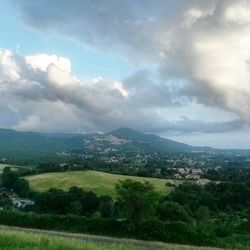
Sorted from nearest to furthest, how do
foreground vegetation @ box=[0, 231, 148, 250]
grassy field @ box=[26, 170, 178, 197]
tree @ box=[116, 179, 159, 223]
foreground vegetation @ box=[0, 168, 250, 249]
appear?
1. foreground vegetation @ box=[0, 231, 148, 250]
2. foreground vegetation @ box=[0, 168, 250, 249]
3. tree @ box=[116, 179, 159, 223]
4. grassy field @ box=[26, 170, 178, 197]

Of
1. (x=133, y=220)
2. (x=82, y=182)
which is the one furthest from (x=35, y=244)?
(x=82, y=182)

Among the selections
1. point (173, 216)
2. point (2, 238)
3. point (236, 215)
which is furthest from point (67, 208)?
point (2, 238)

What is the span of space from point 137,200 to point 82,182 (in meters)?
85.6

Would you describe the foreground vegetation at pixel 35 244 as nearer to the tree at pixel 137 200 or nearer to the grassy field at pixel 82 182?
the tree at pixel 137 200

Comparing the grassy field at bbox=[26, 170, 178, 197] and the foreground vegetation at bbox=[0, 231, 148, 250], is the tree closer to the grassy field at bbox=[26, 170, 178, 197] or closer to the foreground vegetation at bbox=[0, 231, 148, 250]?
the foreground vegetation at bbox=[0, 231, 148, 250]

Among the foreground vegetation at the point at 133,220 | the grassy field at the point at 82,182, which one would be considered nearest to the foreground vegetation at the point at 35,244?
the foreground vegetation at the point at 133,220

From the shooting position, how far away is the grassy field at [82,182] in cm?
11406

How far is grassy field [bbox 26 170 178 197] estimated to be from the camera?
11406cm

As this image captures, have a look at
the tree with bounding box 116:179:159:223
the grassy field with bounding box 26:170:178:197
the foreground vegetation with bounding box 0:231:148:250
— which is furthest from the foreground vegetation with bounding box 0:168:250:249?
the grassy field with bounding box 26:170:178:197

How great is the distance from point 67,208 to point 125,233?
44139 millimetres

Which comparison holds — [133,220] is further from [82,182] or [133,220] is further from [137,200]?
[82,182]

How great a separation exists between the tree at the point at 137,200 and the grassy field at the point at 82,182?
67.8 metres

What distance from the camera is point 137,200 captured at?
38906 mm

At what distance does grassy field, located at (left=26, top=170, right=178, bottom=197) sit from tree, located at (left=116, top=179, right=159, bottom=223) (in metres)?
67.8
